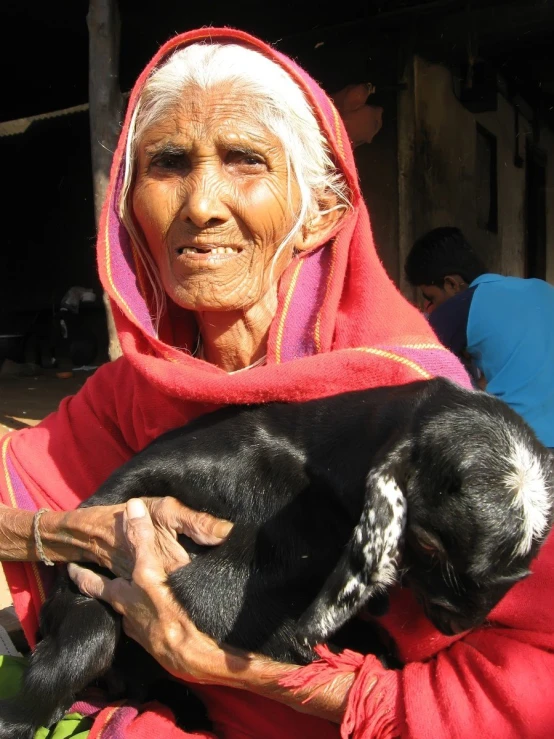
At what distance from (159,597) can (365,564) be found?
1.86ft

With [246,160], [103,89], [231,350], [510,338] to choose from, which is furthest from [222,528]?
[103,89]

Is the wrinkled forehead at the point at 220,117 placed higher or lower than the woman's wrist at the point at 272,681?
higher

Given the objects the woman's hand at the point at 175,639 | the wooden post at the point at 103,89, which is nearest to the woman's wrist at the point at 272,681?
the woman's hand at the point at 175,639

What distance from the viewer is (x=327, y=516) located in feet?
4.88

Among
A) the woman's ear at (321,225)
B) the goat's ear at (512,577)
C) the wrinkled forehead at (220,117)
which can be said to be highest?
the wrinkled forehead at (220,117)

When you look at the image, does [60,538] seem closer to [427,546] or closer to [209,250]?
[209,250]

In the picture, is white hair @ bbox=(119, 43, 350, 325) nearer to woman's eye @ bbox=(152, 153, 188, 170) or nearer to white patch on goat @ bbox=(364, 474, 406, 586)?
→ woman's eye @ bbox=(152, 153, 188, 170)

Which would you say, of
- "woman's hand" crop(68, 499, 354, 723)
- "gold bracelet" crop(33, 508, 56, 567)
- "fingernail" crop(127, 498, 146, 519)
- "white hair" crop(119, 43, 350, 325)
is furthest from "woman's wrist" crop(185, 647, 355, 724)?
"white hair" crop(119, 43, 350, 325)

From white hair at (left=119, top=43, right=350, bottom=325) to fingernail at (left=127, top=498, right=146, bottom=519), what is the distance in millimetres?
693

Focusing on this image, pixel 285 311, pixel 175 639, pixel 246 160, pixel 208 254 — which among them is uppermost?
pixel 246 160

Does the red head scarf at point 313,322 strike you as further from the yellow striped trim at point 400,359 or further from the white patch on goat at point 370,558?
the white patch on goat at point 370,558

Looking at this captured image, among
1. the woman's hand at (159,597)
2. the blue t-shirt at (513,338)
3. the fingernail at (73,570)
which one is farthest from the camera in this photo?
the blue t-shirt at (513,338)

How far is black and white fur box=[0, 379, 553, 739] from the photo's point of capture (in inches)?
48.2

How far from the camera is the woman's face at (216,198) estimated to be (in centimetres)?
175
